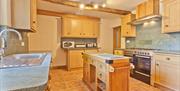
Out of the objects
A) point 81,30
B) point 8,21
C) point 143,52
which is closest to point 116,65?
point 143,52

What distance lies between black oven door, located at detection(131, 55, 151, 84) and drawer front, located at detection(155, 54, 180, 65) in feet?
0.92

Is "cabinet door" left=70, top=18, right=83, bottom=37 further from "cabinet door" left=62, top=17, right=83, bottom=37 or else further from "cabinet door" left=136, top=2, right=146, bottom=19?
"cabinet door" left=136, top=2, right=146, bottom=19

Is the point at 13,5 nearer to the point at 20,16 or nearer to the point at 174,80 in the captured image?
the point at 20,16

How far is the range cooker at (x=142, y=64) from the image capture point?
3252 millimetres

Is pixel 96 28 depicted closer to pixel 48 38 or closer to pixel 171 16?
pixel 48 38

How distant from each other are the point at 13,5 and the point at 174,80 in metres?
3.30

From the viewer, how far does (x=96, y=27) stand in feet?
18.9

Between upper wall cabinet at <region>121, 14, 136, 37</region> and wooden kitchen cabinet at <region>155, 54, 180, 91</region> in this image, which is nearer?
wooden kitchen cabinet at <region>155, 54, 180, 91</region>

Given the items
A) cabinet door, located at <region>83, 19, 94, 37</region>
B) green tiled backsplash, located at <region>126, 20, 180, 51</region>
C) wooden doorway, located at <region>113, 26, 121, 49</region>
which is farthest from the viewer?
wooden doorway, located at <region>113, 26, 121, 49</region>

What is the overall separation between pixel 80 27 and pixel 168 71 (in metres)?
3.51

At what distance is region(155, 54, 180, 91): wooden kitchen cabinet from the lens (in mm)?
2564

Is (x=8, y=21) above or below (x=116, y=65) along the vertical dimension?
above

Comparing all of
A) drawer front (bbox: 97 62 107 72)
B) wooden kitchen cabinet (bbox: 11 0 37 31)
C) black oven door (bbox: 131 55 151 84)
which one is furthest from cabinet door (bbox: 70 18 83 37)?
drawer front (bbox: 97 62 107 72)

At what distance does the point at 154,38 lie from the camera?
382 cm
